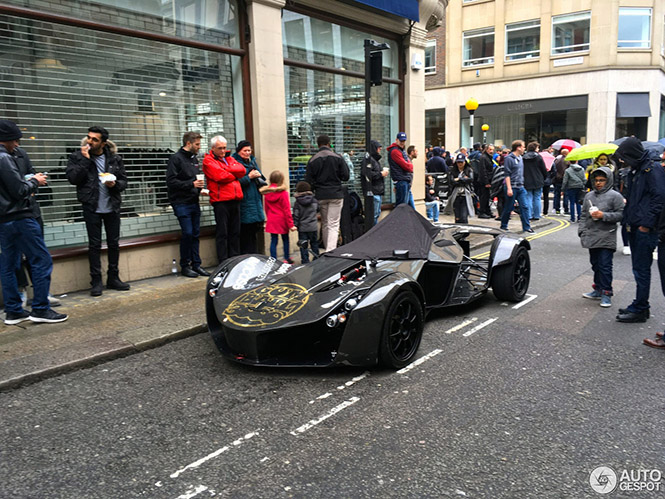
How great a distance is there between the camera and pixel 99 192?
6578 mm

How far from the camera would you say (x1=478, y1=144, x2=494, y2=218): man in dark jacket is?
44.1 ft

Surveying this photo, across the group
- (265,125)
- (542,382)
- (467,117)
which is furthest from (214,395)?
(467,117)

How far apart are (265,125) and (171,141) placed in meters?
1.60

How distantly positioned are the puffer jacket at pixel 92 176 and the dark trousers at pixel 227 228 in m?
1.40

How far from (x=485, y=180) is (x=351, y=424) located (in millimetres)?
11166

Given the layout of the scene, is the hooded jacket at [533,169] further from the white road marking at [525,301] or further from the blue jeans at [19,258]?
the blue jeans at [19,258]

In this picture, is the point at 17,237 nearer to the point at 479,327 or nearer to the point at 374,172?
the point at 479,327

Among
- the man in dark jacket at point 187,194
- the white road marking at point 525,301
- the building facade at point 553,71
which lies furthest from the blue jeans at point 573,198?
the building facade at point 553,71

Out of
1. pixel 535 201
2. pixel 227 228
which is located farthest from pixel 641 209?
pixel 535 201

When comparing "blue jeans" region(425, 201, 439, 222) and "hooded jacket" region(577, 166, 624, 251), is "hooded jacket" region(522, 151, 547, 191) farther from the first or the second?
"hooded jacket" region(577, 166, 624, 251)

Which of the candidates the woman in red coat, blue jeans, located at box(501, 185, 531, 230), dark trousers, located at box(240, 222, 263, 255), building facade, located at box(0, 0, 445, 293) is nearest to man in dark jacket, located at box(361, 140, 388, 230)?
building facade, located at box(0, 0, 445, 293)

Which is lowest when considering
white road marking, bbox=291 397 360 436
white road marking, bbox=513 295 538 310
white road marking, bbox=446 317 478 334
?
white road marking, bbox=513 295 538 310

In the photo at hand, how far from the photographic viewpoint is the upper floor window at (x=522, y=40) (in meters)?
27.7

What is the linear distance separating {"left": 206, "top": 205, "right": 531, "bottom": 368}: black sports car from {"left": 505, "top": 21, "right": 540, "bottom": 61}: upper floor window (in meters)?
26.2
